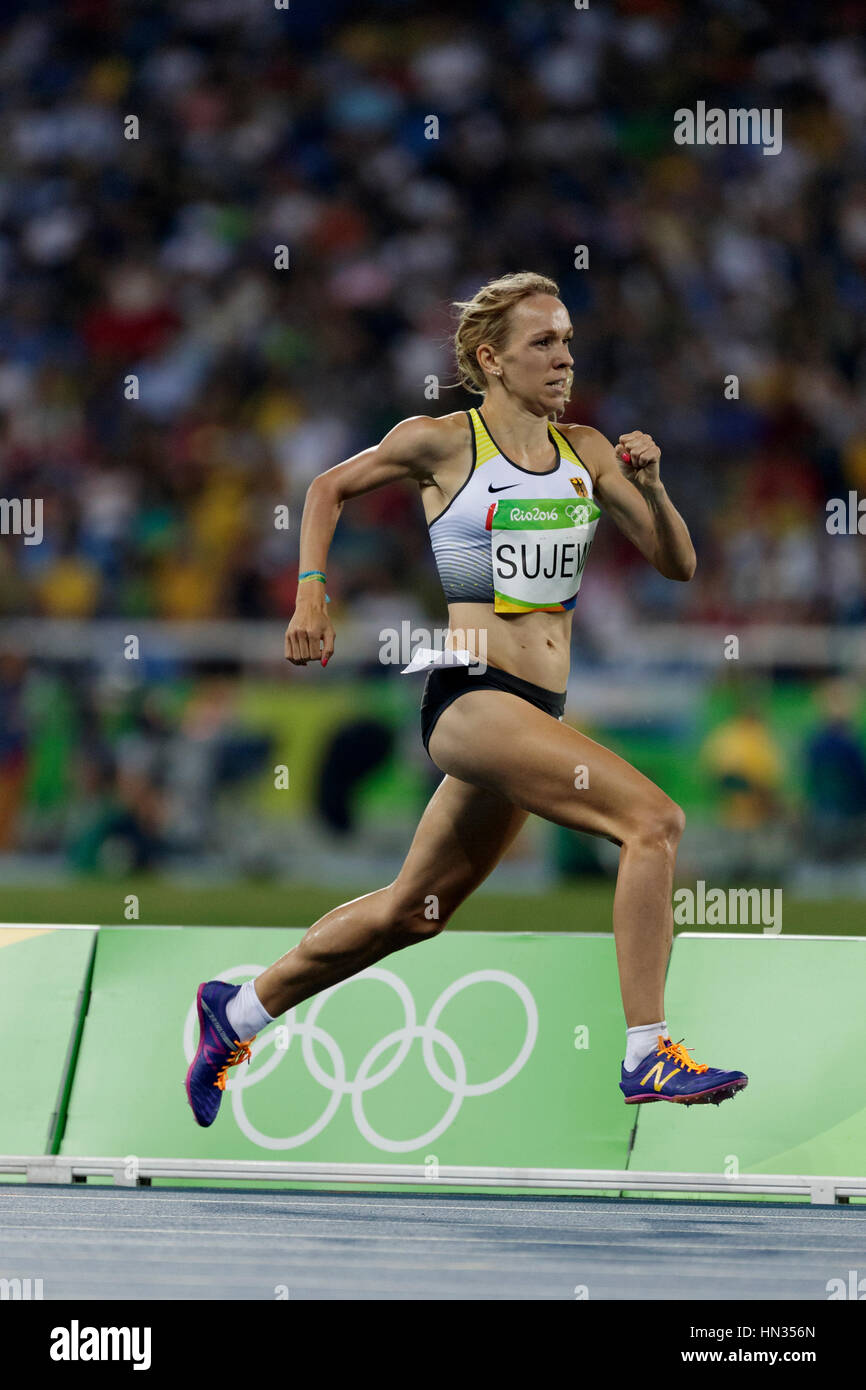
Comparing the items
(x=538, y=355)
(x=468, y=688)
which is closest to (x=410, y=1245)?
(x=468, y=688)

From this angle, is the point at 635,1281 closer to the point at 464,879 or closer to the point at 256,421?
the point at 464,879

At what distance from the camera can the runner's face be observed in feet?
20.1

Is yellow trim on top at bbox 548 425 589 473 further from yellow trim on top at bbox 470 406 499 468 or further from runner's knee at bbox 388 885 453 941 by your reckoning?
runner's knee at bbox 388 885 453 941

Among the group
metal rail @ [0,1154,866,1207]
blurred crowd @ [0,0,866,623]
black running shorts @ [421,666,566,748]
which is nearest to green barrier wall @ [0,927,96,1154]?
metal rail @ [0,1154,866,1207]

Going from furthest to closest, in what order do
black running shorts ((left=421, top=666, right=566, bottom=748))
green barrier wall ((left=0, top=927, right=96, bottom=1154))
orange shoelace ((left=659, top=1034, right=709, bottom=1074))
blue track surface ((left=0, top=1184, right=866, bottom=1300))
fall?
green barrier wall ((left=0, top=927, right=96, bottom=1154)) → black running shorts ((left=421, top=666, right=566, bottom=748)) → orange shoelace ((left=659, top=1034, right=709, bottom=1074)) → blue track surface ((left=0, top=1184, right=866, bottom=1300))

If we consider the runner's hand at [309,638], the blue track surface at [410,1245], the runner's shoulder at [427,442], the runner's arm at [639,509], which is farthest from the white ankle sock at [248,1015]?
the runner's arm at [639,509]

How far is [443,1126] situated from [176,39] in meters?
15.8

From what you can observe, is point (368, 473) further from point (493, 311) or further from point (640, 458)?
point (640, 458)

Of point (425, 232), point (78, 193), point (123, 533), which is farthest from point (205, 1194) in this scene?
point (78, 193)

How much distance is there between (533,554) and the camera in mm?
5945

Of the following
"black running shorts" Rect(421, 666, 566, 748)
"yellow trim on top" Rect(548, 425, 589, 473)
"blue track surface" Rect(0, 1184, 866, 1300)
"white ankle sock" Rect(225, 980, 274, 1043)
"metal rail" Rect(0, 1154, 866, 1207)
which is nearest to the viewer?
"blue track surface" Rect(0, 1184, 866, 1300)

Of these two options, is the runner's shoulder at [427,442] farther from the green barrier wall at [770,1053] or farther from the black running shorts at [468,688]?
the green barrier wall at [770,1053]

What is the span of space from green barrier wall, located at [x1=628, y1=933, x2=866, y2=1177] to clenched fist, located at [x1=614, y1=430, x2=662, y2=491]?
1.89m

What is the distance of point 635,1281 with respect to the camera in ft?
15.8
